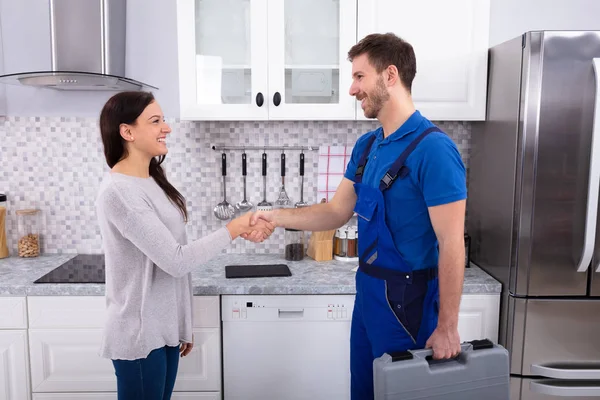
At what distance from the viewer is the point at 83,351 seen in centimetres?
208

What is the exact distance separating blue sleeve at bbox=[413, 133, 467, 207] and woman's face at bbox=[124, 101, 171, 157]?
2.66 feet

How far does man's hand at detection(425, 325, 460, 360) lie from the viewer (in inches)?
53.5

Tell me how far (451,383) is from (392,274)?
368 millimetres

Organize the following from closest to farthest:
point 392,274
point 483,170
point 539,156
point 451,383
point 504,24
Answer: point 451,383 < point 392,274 < point 539,156 < point 483,170 < point 504,24

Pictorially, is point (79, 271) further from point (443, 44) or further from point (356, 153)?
point (443, 44)

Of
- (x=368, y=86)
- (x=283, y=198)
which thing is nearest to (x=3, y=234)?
(x=283, y=198)

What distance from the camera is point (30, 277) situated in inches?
85.0

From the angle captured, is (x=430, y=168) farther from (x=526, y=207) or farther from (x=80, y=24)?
(x=80, y=24)

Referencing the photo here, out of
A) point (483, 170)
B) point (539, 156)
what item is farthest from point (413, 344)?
point (483, 170)

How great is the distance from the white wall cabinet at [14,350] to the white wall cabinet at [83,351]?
0.10ft

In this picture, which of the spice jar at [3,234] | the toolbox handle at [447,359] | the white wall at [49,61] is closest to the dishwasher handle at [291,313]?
the toolbox handle at [447,359]

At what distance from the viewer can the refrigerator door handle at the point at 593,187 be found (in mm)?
1866

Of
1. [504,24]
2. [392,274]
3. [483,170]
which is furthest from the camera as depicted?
[504,24]

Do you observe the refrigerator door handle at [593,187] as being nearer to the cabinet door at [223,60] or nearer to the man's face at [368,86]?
the man's face at [368,86]
